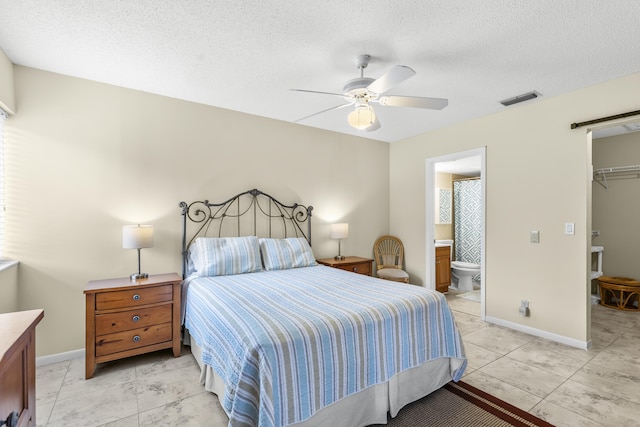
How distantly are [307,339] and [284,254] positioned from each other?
1919 mm

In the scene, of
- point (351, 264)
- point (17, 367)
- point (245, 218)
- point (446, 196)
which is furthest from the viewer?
point (446, 196)

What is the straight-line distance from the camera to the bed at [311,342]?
153 cm

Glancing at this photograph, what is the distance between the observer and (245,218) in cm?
378

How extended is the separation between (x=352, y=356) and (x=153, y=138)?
9.49 ft

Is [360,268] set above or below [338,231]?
below

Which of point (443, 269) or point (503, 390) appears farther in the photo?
point (443, 269)

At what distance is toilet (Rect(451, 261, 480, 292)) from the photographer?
5.30 m

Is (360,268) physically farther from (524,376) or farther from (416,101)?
(416,101)

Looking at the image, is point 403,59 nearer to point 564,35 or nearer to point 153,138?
point 564,35

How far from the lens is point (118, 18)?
199 centimetres

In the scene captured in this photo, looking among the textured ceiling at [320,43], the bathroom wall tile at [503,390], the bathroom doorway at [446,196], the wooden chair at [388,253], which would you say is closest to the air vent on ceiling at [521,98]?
the textured ceiling at [320,43]

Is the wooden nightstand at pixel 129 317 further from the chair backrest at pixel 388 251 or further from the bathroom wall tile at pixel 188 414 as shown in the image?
the chair backrest at pixel 388 251

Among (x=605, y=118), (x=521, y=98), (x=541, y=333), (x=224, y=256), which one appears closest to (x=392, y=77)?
(x=521, y=98)

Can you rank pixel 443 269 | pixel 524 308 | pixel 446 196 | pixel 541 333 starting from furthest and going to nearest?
pixel 446 196 → pixel 443 269 → pixel 524 308 → pixel 541 333
